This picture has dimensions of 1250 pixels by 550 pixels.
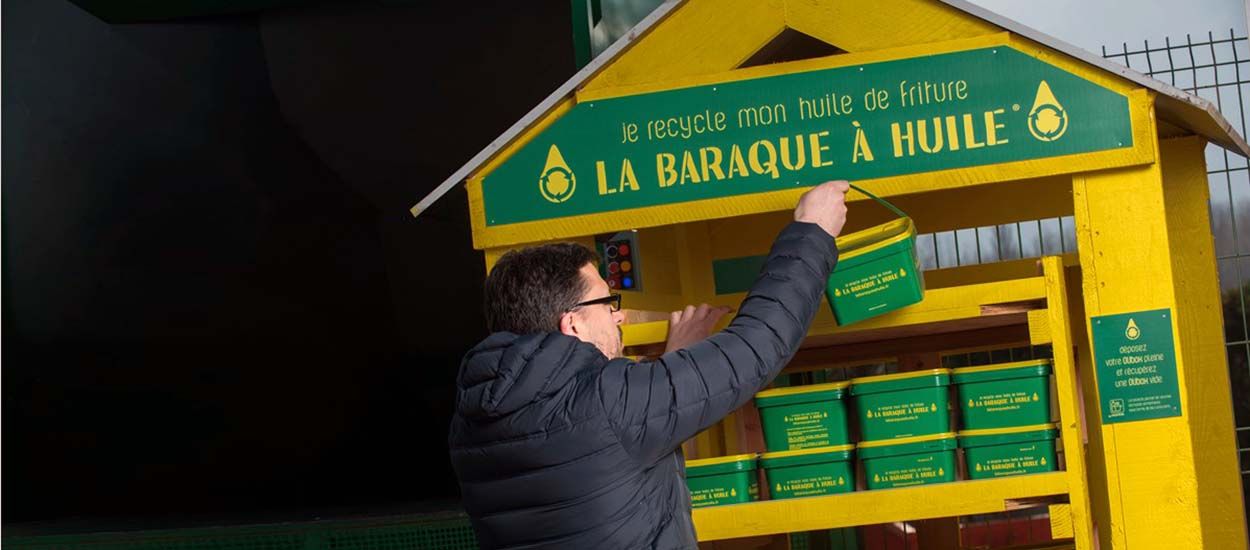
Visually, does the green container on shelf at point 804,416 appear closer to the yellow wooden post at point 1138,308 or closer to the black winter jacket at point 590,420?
the yellow wooden post at point 1138,308

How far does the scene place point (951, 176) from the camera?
284 centimetres

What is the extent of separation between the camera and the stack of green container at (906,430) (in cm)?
284

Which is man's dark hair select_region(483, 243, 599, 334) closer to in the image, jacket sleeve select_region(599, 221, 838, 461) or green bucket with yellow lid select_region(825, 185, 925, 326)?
jacket sleeve select_region(599, 221, 838, 461)

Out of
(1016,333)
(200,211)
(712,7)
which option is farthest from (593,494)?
(200,211)

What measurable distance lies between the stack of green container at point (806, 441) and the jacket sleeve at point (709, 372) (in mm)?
667

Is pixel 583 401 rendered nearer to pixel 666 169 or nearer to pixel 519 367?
pixel 519 367

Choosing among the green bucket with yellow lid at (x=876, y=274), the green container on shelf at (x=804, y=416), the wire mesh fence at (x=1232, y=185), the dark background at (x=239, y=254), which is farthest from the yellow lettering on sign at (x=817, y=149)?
the dark background at (x=239, y=254)

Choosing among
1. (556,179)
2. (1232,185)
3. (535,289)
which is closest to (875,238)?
(556,179)

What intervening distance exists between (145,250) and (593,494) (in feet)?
19.7

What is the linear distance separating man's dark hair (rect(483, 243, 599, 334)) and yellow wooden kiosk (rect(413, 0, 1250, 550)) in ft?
2.29

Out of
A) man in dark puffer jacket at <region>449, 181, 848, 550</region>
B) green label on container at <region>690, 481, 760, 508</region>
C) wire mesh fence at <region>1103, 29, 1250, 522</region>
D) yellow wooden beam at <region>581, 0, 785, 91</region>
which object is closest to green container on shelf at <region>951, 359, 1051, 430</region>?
green label on container at <region>690, 481, 760, 508</region>

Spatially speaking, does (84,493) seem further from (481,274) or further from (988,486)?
(988,486)

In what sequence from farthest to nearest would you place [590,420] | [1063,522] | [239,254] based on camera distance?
[239,254] → [1063,522] → [590,420]

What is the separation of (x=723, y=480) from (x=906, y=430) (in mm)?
421
